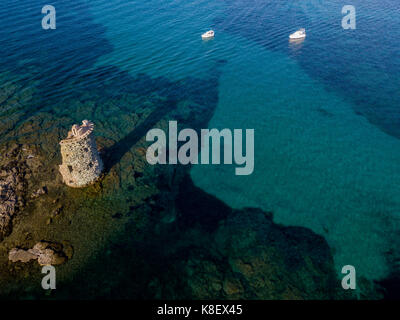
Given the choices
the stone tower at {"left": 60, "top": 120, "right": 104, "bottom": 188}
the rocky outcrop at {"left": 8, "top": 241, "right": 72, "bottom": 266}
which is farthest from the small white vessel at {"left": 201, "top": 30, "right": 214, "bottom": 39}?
the rocky outcrop at {"left": 8, "top": 241, "right": 72, "bottom": 266}

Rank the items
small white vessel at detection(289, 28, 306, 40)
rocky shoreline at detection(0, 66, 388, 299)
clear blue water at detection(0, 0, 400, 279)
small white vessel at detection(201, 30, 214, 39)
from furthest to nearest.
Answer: small white vessel at detection(289, 28, 306, 40)
small white vessel at detection(201, 30, 214, 39)
clear blue water at detection(0, 0, 400, 279)
rocky shoreline at detection(0, 66, 388, 299)

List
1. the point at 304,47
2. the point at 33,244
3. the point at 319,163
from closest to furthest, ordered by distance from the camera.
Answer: the point at 33,244 < the point at 319,163 < the point at 304,47

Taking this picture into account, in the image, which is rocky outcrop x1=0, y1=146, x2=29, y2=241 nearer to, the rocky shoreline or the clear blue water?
the rocky shoreline

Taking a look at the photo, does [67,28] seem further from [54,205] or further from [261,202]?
[261,202]

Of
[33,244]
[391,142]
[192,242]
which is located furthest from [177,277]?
[391,142]

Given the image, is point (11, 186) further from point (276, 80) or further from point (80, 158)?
point (276, 80)

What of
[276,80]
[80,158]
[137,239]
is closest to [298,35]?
[276,80]

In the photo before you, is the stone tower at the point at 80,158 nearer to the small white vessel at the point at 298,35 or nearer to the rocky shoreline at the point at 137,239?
the rocky shoreline at the point at 137,239
